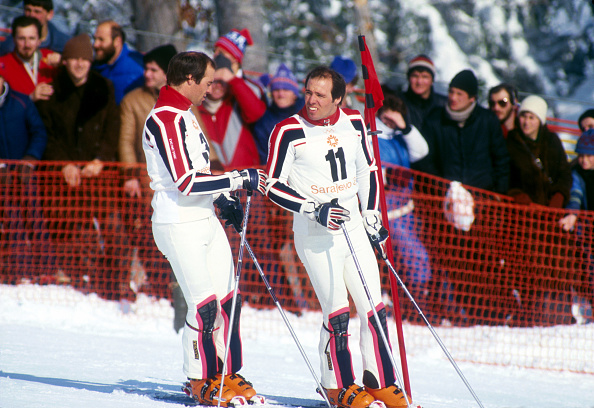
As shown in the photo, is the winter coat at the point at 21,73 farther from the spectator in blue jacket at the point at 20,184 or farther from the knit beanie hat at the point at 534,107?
the knit beanie hat at the point at 534,107

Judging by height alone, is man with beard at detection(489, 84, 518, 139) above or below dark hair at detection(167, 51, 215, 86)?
above

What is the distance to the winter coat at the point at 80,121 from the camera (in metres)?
6.49

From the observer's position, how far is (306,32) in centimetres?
1706

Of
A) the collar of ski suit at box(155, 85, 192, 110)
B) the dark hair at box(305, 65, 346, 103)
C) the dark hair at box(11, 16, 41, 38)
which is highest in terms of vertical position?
the dark hair at box(11, 16, 41, 38)

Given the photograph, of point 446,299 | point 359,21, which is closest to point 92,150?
point 446,299

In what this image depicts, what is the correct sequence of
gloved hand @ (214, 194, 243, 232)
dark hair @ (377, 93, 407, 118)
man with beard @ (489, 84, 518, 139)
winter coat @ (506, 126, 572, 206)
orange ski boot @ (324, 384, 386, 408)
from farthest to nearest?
man with beard @ (489, 84, 518, 139) < winter coat @ (506, 126, 572, 206) < dark hair @ (377, 93, 407, 118) < gloved hand @ (214, 194, 243, 232) < orange ski boot @ (324, 384, 386, 408)

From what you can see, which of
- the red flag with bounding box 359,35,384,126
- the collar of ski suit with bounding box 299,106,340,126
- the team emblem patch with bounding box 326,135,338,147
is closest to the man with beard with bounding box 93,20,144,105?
the red flag with bounding box 359,35,384,126

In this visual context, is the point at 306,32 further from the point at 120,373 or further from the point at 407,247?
the point at 120,373

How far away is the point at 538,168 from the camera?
659cm

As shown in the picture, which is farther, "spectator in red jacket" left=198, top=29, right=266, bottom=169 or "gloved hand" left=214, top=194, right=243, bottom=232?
"spectator in red jacket" left=198, top=29, right=266, bottom=169

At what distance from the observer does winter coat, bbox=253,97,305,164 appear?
256 inches

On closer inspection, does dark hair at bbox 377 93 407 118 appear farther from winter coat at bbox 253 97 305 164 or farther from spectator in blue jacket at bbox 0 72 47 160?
spectator in blue jacket at bbox 0 72 47 160

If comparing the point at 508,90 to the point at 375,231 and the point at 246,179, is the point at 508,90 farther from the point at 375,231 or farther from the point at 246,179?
the point at 246,179

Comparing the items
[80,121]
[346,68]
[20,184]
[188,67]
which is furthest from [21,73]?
[188,67]
